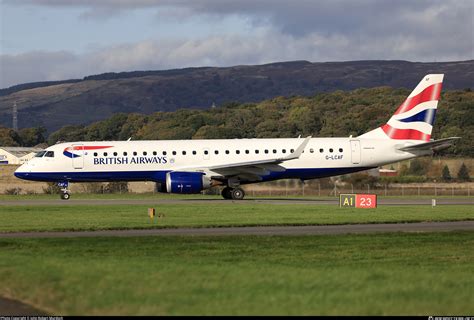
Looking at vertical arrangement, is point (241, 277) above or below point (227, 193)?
above

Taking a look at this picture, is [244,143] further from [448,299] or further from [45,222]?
[448,299]

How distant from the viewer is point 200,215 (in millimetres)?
36969

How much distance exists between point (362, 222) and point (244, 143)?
1934 cm

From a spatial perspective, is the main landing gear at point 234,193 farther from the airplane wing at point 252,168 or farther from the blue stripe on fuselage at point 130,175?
the blue stripe on fuselage at point 130,175

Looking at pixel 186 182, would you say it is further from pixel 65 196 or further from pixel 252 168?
pixel 65 196

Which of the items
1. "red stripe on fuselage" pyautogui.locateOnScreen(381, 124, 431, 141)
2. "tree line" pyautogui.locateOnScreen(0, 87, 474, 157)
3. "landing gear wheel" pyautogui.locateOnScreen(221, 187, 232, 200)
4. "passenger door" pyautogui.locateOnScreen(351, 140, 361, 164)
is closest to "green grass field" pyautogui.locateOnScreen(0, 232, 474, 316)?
"passenger door" pyautogui.locateOnScreen(351, 140, 361, 164)

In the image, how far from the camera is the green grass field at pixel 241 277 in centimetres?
1446

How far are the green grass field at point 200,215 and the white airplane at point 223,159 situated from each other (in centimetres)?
625

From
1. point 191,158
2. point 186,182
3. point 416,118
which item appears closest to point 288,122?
point 416,118

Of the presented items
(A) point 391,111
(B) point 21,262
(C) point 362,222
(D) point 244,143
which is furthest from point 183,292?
(A) point 391,111

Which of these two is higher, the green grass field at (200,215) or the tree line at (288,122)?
the green grass field at (200,215)

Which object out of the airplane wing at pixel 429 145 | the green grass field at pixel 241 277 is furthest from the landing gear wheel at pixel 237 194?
the green grass field at pixel 241 277

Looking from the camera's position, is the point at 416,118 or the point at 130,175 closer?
the point at 130,175

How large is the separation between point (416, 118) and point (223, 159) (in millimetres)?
10710
